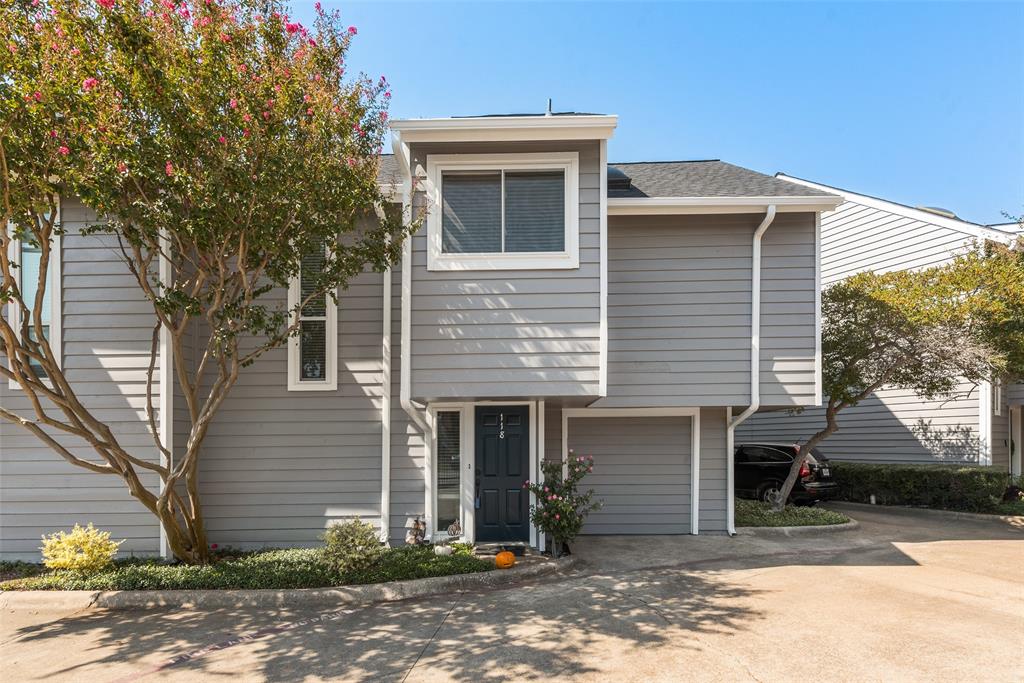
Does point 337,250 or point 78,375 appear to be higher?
point 337,250

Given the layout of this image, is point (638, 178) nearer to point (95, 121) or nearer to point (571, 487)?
point (571, 487)

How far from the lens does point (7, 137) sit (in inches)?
209

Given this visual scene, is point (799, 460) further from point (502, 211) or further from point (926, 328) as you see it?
point (502, 211)

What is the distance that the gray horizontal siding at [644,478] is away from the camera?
923 cm

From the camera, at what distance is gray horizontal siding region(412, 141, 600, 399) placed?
6.93 metres

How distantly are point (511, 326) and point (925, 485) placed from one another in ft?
32.8

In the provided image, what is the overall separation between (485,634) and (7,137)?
6328 millimetres

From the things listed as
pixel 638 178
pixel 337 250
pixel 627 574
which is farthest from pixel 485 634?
pixel 638 178

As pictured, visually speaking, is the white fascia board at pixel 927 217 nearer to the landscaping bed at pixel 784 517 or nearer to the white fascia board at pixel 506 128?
the landscaping bed at pixel 784 517

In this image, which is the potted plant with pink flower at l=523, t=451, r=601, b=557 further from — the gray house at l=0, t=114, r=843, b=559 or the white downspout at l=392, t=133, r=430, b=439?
the white downspout at l=392, t=133, r=430, b=439

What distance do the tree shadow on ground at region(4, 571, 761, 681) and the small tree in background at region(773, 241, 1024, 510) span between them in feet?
17.0

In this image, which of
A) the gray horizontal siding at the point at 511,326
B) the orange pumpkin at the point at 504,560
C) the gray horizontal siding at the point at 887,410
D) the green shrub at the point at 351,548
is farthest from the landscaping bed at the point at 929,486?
the green shrub at the point at 351,548

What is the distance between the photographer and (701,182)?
30.0ft

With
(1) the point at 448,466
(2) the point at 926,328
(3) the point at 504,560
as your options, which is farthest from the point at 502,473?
(2) the point at 926,328
